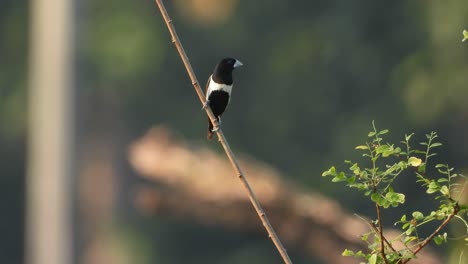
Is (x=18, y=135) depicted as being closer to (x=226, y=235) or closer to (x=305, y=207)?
(x=226, y=235)

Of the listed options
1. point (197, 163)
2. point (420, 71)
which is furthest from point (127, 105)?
point (197, 163)

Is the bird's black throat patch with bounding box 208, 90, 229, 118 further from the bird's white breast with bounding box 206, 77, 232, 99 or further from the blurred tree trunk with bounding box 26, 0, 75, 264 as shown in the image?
the blurred tree trunk with bounding box 26, 0, 75, 264

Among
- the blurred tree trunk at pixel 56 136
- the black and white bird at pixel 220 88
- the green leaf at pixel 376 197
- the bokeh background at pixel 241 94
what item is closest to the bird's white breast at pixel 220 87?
the black and white bird at pixel 220 88

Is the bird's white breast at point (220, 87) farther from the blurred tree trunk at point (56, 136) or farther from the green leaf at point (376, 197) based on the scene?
the blurred tree trunk at point (56, 136)

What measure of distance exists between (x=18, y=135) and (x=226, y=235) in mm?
4455

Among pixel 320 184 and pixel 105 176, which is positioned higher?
pixel 105 176

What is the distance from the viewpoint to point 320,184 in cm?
1786

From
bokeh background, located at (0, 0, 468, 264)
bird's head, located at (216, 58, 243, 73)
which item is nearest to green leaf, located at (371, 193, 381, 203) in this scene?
bird's head, located at (216, 58, 243, 73)

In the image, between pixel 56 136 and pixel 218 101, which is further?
pixel 56 136

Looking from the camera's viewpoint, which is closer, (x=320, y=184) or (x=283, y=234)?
(x=283, y=234)

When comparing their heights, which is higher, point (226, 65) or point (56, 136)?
→ point (56, 136)

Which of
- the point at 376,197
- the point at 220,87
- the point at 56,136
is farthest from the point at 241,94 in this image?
the point at 376,197

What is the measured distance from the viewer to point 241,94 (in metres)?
19.4

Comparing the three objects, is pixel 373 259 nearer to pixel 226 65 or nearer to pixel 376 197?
pixel 376 197
